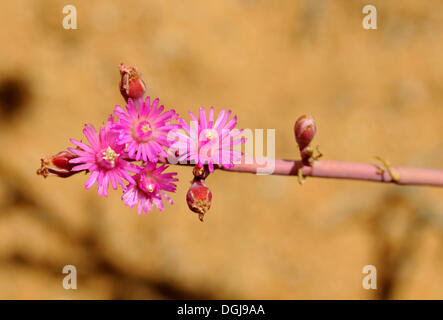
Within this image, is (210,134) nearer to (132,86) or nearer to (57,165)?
(132,86)

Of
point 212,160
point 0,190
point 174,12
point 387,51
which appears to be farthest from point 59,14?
point 387,51

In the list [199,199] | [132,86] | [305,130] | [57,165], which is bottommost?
[199,199]

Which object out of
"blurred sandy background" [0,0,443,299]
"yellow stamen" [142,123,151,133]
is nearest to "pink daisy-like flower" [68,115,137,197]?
"yellow stamen" [142,123,151,133]

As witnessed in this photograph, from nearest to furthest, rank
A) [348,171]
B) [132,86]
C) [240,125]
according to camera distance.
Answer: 1. [132,86]
2. [348,171]
3. [240,125]

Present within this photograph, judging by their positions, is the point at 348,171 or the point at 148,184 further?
the point at 348,171

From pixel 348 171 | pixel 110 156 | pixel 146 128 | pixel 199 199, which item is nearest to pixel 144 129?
pixel 146 128

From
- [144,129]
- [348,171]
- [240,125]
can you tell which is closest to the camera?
[144,129]

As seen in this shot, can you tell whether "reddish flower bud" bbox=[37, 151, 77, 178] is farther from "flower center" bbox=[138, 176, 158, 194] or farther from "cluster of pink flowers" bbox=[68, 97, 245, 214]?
"flower center" bbox=[138, 176, 158, 194]
